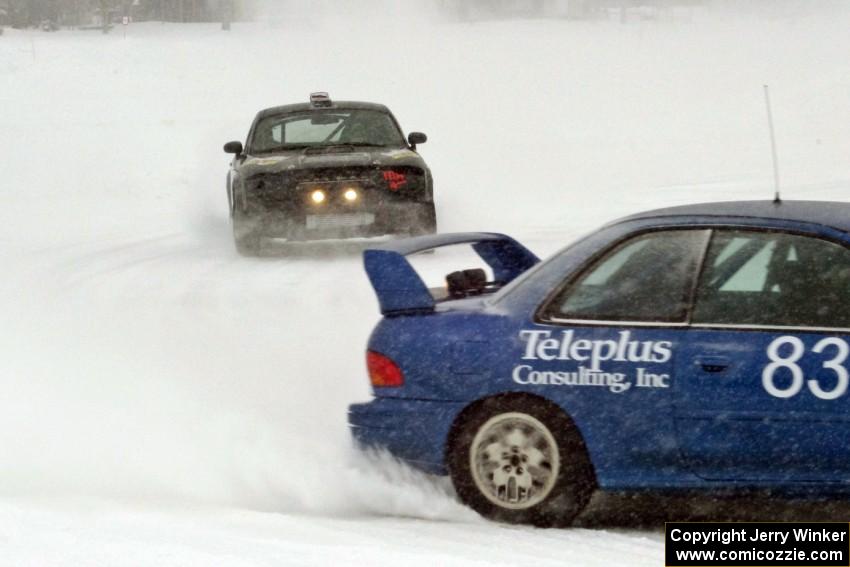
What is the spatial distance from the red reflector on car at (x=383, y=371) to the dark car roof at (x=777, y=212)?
3.25 ft

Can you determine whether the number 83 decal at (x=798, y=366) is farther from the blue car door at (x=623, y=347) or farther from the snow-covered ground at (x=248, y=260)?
the snow-covered ground at (x=248, y=260)

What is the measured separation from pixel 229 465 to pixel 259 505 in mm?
558

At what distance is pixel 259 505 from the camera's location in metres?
6.67

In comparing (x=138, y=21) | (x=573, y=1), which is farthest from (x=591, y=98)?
(x=573, y=1)

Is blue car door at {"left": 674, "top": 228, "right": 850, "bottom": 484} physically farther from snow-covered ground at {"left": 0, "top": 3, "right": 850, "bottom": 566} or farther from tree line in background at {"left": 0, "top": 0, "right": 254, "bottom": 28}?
tree line in background at {"left": 0, "top": 0, "right": 254, "bottom": 28}

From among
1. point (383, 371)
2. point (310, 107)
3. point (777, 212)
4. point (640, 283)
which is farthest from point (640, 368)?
point (310, 107)

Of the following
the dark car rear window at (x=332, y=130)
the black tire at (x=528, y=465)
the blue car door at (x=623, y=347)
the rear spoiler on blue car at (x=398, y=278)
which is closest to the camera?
the blue car door at (x=623, y=347)

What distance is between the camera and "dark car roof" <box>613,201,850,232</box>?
5934 mm

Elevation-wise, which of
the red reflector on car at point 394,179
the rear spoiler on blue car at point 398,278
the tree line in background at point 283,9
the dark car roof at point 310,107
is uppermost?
the rear spoiler on blue car at point 398,278

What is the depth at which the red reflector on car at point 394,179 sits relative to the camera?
14734 mm

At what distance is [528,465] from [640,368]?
21.1 inches

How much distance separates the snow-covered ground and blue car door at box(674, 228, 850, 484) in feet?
1.55

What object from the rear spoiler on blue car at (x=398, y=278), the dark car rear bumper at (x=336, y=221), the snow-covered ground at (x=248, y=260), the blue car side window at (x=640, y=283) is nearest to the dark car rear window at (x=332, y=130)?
the snow-covered ground at (x=248, y=260)

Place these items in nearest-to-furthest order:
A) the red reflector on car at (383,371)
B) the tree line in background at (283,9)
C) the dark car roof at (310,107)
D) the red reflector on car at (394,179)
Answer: the red reflector on car at (383,371)
the red reflector on car at (394,179)
the dark car roof at (310,107)
the tree line in background at (283,9)
